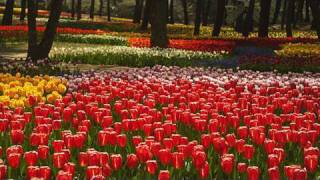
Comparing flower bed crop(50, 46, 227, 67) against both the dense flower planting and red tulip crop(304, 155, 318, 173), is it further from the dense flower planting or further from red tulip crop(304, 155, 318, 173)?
red tulip crop(304, 155, 318, 173)

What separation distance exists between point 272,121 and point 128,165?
2610mm

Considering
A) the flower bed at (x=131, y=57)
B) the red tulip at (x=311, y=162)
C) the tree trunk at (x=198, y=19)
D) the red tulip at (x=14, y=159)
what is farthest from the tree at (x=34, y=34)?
the tree trunk at (x=198, y=19)

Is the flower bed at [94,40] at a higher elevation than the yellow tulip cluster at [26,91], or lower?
lower

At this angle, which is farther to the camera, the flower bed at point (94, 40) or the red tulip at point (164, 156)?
the flower bed at point (94, 40)

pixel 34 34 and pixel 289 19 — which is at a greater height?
pixel 289 19

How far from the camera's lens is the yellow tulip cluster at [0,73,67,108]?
806cm

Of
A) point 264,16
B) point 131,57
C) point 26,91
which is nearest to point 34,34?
point 131,57

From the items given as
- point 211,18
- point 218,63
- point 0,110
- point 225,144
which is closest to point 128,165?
point 225,144

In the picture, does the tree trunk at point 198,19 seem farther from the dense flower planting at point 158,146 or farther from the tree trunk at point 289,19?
the dense flower planting at point 158,146

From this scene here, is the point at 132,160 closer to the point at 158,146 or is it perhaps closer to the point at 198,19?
the point at 158,146

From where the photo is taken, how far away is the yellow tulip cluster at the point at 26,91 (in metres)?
8.06

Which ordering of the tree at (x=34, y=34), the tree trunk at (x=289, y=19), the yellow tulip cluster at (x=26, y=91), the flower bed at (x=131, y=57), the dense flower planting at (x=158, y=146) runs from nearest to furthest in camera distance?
the dense flower planting at (x=158, y=146), the yellow tulip cluster at (x=26, y=91), the tree at (x=34, y=34), the flower bed at (x=131, y=57), the tree trunk at (x=289, y=19)

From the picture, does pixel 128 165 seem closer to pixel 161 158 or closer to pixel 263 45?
pixel 161 158

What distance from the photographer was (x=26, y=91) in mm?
9188
